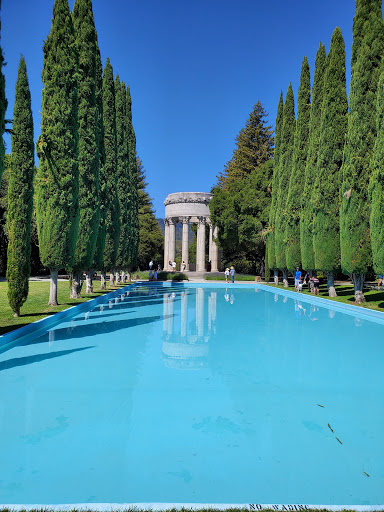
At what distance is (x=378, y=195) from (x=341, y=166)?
5.06 metres

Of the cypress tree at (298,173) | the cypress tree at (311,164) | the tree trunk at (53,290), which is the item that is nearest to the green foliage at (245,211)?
the cypress tree at (298,173)

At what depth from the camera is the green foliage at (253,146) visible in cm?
5003

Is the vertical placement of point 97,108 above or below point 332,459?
above

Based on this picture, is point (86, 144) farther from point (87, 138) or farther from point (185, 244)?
point (185, 244)

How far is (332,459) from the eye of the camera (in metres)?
3.63

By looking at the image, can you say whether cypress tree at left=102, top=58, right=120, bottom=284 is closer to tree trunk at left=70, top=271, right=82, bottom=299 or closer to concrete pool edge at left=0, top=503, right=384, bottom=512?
tree trunk at left=70, top=271, right=82, bottom=299

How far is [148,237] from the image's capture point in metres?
54.4

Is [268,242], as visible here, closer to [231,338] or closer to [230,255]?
[230,255]

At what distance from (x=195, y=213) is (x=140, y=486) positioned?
44.6 metres

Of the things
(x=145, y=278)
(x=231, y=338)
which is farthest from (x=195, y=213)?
(x=231, y=338)

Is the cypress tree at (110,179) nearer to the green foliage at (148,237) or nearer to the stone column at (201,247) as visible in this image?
the stone column at (201,247)

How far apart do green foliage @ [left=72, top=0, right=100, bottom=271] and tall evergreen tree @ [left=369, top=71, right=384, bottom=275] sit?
1217 centimetres

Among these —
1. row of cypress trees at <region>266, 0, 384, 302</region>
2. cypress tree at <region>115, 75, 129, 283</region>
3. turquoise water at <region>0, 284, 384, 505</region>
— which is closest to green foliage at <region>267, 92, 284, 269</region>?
row of cypress trees at <region>266, 0, 384, 302</region>

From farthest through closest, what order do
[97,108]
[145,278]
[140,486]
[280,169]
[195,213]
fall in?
[195,213] → [145,278] → [280,169] → [97,108] → [140,486]
